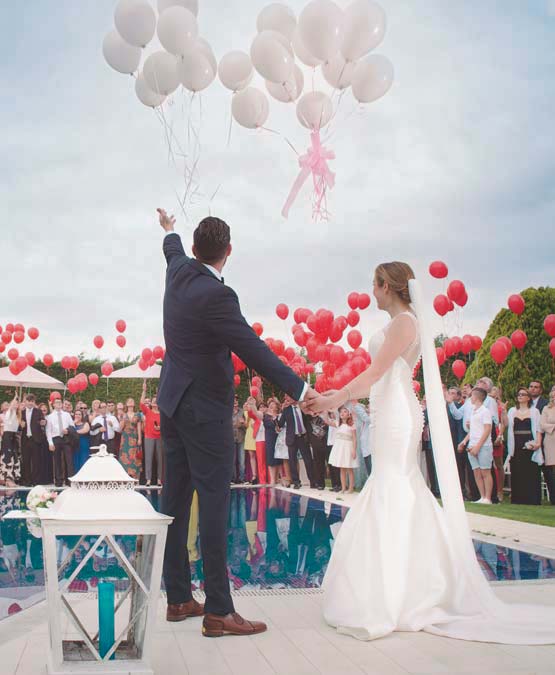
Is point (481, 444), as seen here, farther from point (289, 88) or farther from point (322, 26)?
point (322, 26)

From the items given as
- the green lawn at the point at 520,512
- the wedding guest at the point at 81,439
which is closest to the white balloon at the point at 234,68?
the green lawn at the point at 520,512

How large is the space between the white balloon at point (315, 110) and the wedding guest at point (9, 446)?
9.90 meters

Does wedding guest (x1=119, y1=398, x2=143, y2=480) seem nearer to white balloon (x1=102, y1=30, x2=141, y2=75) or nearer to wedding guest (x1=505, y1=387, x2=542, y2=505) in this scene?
wedding guest (x1=505, y1=387, x2=542, y2=505)

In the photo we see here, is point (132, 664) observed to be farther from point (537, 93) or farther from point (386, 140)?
point (537, 93)

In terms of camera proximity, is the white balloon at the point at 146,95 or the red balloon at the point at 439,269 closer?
the white balloon at the point at 146,95

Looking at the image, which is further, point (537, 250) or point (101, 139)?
point (537, 250)

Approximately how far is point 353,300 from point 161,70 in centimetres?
951

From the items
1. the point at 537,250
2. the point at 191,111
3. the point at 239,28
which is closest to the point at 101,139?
the point at 239,28

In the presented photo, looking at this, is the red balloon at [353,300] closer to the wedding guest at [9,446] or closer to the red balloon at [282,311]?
the red balloon at [282,311]

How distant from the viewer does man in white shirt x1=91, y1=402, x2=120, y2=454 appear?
49.5ft

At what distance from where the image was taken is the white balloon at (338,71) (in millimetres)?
7359

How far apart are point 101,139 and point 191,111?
5.86 metres

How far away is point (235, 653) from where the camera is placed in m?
3.04

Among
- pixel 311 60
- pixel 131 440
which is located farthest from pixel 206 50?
pixel 131 440
